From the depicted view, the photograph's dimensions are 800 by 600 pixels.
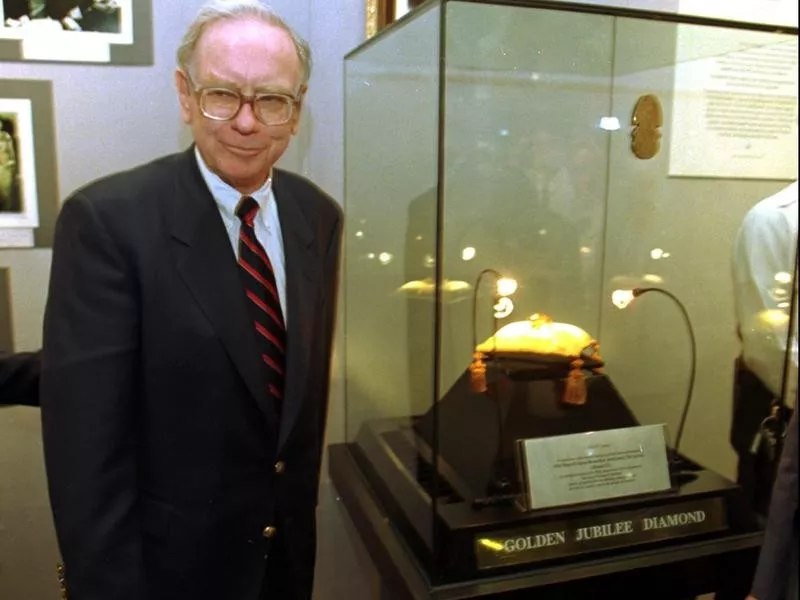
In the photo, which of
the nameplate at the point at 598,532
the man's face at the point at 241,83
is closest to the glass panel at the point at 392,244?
the nameplate at the point at 598,532

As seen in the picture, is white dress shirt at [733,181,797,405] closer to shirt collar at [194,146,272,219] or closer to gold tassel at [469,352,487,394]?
gold tassel at [469,352,487,394]

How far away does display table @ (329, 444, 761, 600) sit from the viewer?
1074mm

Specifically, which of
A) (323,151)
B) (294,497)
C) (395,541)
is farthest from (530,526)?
(323,151)

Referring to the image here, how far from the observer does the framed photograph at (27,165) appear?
4.76 feet

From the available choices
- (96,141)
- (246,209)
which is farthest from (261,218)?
(96,141)

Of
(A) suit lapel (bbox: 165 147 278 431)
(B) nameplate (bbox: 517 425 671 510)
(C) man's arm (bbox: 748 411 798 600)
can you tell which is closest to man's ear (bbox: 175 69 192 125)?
(A) suit lapel (bbox: 165 147 278 431)

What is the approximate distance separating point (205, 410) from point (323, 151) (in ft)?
2.77

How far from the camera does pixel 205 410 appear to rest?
1.01 metres

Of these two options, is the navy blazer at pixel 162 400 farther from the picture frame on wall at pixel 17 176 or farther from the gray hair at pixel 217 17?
the picture frame on wall at pixel 17 176

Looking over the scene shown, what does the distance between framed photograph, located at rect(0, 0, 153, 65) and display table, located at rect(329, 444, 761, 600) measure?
1.08 m

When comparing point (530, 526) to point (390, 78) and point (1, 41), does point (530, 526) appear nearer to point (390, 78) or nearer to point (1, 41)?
point (390, 78)

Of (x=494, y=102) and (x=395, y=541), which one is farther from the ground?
(x=494, y=102)

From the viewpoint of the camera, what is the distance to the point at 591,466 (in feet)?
3.94

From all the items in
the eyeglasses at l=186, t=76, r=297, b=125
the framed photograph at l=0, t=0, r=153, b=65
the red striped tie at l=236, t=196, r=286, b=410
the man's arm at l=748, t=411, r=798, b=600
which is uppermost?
the framed photograph at l=0, t=0, r=153, b=65
